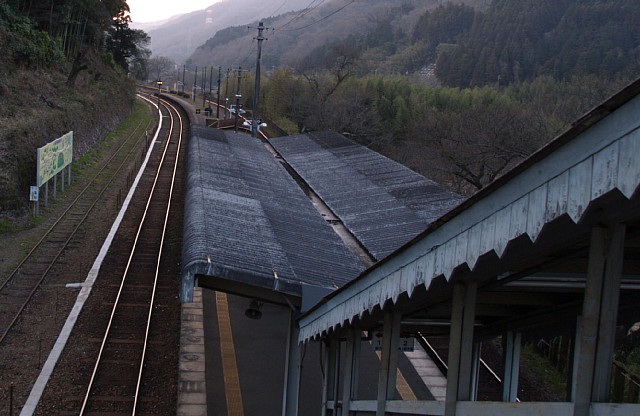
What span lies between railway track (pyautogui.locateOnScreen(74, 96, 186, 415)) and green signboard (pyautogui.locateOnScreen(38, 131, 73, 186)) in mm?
2751

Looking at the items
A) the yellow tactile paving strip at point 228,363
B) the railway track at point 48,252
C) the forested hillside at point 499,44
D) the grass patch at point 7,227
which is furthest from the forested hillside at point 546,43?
the grass patch at point 7,227

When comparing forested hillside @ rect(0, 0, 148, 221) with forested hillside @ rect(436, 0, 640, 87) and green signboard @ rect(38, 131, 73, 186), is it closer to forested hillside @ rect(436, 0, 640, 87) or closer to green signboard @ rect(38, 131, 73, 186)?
green signboard @ rect(38, 131, 73, 186)

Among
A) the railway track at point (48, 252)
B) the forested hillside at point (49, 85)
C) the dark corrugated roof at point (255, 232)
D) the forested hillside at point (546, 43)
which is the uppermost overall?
the forested hillside at point (546, 43)

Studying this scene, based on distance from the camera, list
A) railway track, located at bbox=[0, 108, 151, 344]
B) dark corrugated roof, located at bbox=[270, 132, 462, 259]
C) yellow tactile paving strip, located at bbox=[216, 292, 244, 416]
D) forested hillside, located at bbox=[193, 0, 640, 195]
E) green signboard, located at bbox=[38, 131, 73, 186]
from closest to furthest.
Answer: yellow tactile paving strip, located at bbox=[216, 292, 244, 416], railway track, located at bbox=[0, 108, 151, 344], dark corrugated roof, located at bbox=[270, 132, 462, 259], green signboard, located at bbox=[38, 131, 73, 186], forested hillside, located at bbox=[193, 0, 640, 195]

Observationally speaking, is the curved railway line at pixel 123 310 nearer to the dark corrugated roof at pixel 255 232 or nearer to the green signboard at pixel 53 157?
the green signboard at pixel 53 157

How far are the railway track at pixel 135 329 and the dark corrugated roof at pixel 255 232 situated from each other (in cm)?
214

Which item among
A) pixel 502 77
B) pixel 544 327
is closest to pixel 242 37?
pixel 502 77

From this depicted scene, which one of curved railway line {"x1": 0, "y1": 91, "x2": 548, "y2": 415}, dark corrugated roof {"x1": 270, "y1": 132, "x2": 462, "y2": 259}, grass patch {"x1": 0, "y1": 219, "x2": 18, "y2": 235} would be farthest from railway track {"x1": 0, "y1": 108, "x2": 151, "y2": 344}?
dark corrugated roof {"x1": 270, "y1": 132, "x2": 462, "y2": 259}

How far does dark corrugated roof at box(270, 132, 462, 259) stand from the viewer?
1411 cm

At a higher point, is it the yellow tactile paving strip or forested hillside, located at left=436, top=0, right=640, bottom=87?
forested hillside, located at left=436, top=0, right=640, bottom=87

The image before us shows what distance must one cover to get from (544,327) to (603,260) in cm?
249

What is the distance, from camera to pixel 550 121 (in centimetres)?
2986

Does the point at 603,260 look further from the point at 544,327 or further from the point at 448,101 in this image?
the point at 448,101

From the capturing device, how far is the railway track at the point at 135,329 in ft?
31.7
